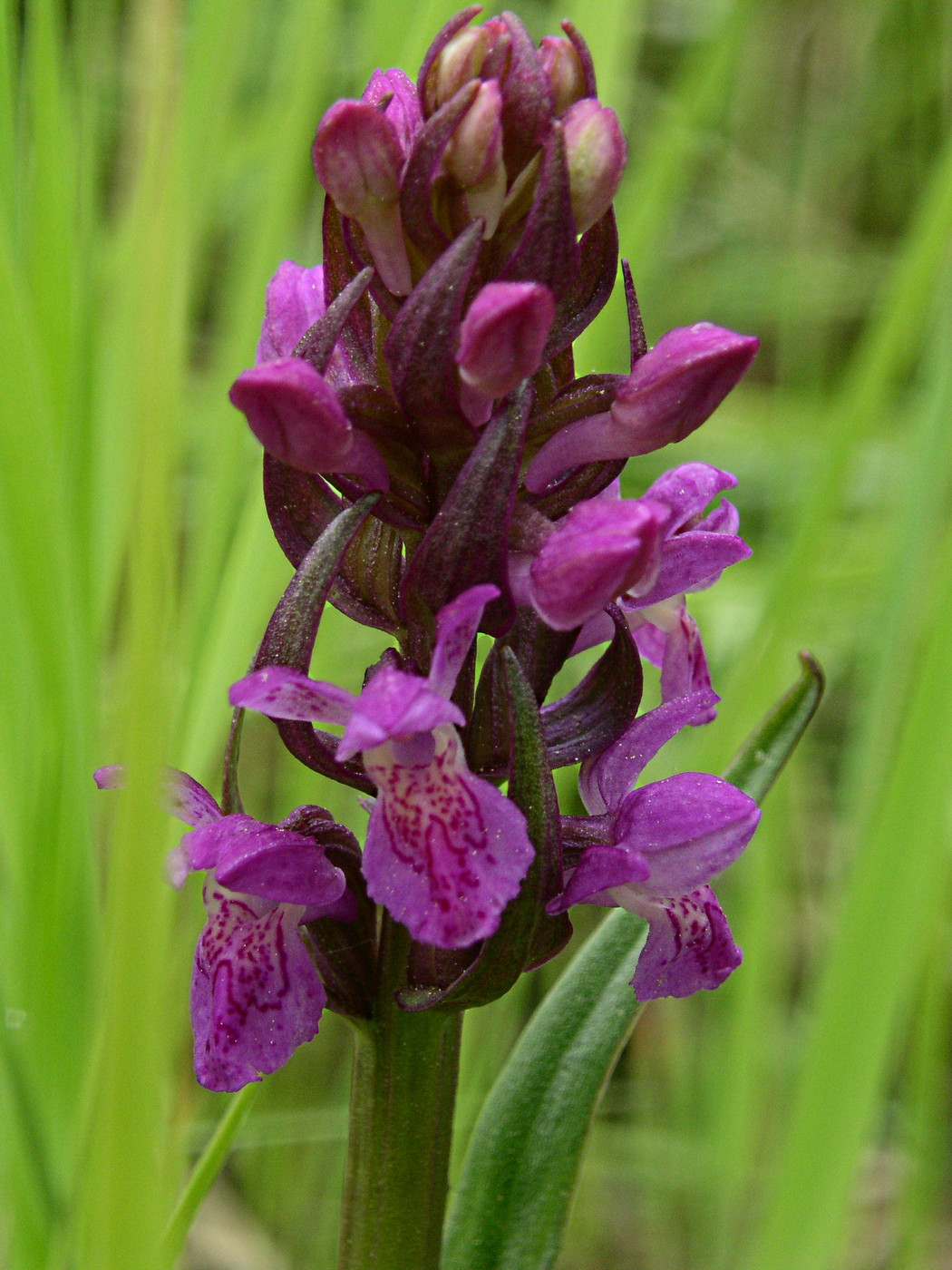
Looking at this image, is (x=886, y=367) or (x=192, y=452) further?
(x=192, y=452)

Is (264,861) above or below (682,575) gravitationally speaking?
below

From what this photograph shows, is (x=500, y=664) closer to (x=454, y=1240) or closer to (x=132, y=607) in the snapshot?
(x=132, y=607)

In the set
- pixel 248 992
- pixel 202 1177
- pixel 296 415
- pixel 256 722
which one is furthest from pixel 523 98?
pixel 256 722

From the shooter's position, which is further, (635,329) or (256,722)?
(256,722)

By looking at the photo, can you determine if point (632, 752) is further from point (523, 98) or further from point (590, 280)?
point (523, 98)

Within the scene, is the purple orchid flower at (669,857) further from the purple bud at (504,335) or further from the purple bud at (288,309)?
the purple bud at (288,309)

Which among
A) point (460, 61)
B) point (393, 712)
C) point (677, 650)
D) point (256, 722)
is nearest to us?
point (393, 712)

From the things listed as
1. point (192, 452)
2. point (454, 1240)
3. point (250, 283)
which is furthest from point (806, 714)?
point (192, 452)
